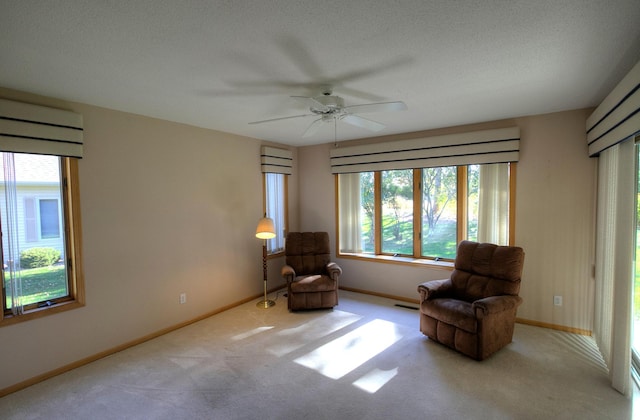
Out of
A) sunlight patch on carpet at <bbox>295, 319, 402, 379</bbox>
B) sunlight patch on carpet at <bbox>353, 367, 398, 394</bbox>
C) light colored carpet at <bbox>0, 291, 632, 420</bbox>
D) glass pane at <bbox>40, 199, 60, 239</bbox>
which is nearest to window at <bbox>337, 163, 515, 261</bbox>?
light colored carpet at <bbox>0, 291, 632, 420</bbox>

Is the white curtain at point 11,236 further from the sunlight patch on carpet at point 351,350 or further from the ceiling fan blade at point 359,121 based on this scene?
the ceiling fan blade at point 359,121

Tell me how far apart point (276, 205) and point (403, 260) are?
2220 millimetres

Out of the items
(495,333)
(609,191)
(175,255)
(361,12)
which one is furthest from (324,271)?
(361,12)

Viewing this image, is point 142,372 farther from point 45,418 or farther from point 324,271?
point 324,271

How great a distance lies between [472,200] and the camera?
402 cm

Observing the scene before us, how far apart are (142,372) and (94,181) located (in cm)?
185

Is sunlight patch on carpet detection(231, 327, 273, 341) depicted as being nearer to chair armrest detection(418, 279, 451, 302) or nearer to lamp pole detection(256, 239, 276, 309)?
lamp pole detection(256, 239, 276, 309)

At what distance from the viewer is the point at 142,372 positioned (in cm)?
269

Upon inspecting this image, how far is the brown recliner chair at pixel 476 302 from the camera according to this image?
2.77 m

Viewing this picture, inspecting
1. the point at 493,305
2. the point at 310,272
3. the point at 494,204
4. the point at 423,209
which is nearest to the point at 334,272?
the point at 310,272

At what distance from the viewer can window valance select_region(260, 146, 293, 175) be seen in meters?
4.70

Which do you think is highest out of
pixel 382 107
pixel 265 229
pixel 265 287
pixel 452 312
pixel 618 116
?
pixel 382 107

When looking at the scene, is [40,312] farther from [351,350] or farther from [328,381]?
[351,350]

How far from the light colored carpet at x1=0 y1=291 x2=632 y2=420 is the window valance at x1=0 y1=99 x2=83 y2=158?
6.55 ft
